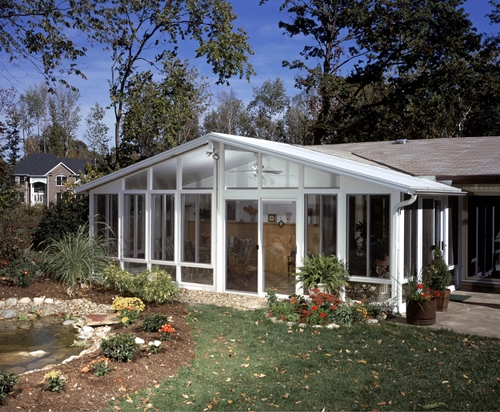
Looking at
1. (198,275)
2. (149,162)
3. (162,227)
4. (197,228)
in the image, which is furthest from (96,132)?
(198,275)

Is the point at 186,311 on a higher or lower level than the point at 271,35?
lower

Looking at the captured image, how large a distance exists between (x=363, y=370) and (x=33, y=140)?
53877 mm

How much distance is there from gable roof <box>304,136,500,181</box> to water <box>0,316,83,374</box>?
8.22 m

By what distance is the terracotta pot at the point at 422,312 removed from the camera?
8.34 m

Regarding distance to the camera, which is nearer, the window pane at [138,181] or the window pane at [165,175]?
the window pane at [165,175]

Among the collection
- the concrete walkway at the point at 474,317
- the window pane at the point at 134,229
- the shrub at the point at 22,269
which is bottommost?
the concrete walkway at the point at 474,317

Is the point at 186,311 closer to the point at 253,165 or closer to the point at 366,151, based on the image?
the point at 253,165

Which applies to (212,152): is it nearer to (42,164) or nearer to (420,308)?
(420,308)

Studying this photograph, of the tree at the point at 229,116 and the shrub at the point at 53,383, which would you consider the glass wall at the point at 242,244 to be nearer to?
the shrub at the point at 53,383

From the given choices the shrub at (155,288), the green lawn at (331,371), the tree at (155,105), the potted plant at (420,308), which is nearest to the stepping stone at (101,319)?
the shrub at (155,288)

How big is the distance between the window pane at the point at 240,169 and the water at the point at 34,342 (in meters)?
4.19

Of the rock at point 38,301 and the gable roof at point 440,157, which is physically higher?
the gable roof at point 440,157

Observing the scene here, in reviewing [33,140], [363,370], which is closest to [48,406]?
[363,370]

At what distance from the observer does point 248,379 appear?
19.2 ft
